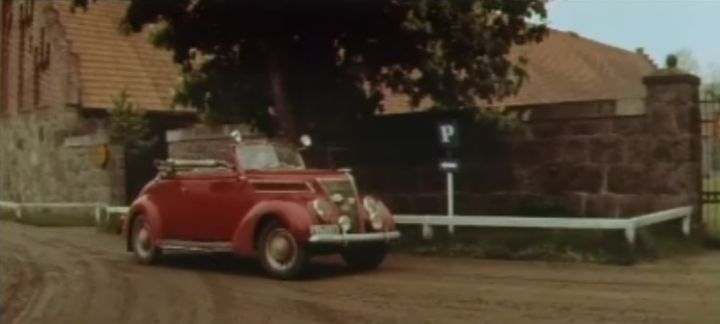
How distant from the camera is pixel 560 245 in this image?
13.1 meters

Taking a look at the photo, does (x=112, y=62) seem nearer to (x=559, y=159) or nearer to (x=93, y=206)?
(x=93, y=206)

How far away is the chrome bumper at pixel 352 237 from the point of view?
11086 millimetres

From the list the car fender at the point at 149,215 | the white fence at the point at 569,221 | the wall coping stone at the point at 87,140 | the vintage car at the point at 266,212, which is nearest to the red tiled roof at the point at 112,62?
the wall coping stone at the point at 87,140

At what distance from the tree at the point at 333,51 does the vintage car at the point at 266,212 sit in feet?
9.31

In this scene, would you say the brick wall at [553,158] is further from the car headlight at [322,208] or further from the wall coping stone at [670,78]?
the car headlight at [322,208]

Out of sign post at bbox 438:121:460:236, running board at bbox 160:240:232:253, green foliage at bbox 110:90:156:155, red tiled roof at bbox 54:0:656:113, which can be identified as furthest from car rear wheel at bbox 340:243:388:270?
green foliage at bbox 110:90:156:155


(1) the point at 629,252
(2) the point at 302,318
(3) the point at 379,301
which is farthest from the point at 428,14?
(2) the point at 302,318

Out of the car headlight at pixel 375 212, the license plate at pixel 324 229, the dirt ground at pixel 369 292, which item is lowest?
the dirt ground at pixel 369 292

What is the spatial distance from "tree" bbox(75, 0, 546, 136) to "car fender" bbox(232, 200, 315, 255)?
4.00 metres

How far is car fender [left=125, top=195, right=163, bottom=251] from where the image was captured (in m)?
13.1

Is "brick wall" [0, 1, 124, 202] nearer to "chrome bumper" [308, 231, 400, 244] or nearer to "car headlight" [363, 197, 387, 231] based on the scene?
"car headlight" [363, 197, 387, 231]

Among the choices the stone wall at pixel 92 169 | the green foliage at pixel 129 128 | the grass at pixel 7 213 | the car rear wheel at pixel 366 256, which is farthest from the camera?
the grass at pixel 7 213

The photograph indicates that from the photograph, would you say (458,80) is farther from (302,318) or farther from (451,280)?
(302,318)

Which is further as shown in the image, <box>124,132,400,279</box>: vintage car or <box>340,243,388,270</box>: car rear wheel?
<box>340,243,388,270</box>: car rear wheel
